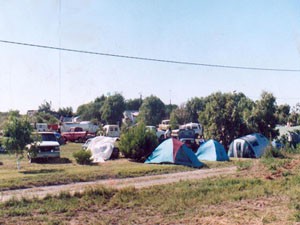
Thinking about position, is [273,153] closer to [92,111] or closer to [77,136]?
[77,136]

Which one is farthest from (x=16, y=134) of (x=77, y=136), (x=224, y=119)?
(x=77, y=136)

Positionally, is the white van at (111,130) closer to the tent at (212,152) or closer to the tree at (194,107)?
the tent at (212,152)

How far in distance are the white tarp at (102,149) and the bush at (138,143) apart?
3.24 ft

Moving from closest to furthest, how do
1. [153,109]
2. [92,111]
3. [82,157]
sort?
[82,157], [153,109], [92,111]

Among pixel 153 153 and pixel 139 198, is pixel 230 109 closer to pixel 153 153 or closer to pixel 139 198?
pixel 153 153

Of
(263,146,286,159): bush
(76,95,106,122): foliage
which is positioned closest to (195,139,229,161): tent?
(263,146,286,159): bush

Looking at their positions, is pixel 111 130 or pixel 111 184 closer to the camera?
pixel 111 184

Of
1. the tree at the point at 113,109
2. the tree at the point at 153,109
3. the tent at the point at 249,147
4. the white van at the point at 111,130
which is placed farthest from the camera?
the tree at the point at 113,109

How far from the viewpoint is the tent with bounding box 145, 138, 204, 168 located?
2262 cm

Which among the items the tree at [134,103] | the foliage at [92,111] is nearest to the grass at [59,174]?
the foliage at [92,111]

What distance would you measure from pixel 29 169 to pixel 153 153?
304 inches

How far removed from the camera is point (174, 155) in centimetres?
2284

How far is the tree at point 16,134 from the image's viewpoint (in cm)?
2012

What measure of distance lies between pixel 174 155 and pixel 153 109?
6936 cm
